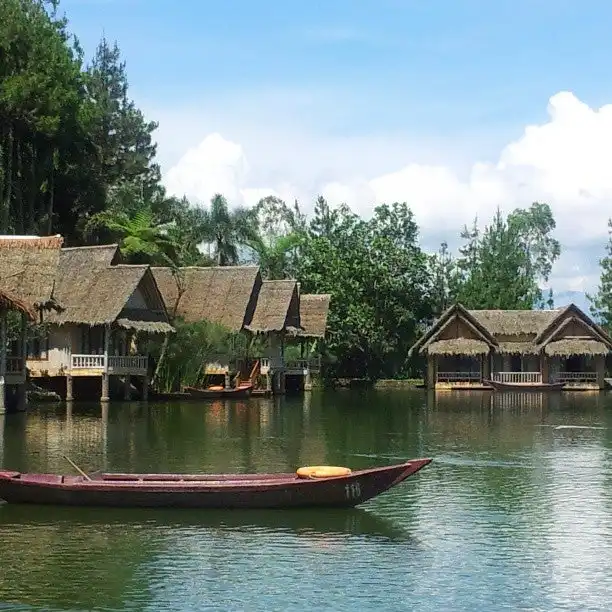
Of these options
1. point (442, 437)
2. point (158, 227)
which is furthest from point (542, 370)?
point (442, 437)

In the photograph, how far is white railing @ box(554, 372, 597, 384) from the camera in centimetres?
5069

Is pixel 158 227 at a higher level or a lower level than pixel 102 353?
higher

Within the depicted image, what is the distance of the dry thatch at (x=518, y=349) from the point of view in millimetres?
49344

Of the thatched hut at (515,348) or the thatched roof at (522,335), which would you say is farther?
the thatched hut at (515,348)

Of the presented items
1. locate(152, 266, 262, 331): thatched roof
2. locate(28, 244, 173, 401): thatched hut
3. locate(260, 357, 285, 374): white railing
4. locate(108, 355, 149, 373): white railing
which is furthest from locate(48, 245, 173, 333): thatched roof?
locate(260, 357, 285, 374): white railing

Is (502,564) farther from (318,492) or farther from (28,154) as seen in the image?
(28,154)

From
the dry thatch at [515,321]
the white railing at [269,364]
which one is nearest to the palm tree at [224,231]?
the white railing at [269,364]

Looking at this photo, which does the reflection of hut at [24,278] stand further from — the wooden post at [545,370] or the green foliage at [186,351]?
the wooden post at [545,370]

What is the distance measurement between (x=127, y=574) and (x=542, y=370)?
42193 millimetres

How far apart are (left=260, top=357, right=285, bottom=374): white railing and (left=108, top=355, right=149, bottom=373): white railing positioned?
7.87m

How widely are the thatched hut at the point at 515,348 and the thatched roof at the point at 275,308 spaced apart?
8.52 m

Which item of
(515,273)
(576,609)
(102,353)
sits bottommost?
(576,609)

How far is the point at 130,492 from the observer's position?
13117 millimetres

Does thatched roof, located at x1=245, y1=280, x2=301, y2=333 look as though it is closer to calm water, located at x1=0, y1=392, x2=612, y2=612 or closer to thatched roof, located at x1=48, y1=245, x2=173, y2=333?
thatched roof, located at x1=48, y1=245, x2=173, y2=333
